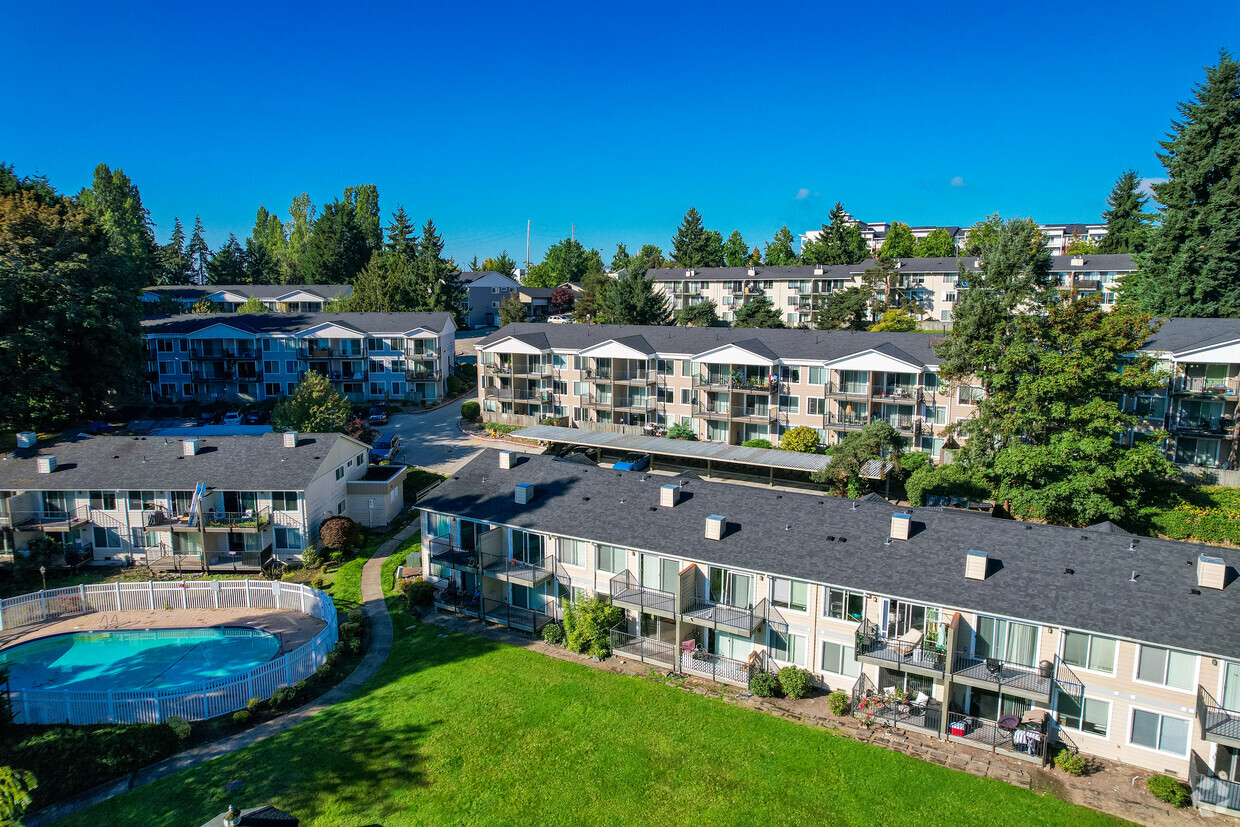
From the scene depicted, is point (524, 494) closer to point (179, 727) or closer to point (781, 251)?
point (179, 727)

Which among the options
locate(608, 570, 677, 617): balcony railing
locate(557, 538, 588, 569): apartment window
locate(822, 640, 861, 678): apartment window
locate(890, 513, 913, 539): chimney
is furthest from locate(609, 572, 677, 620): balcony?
locate(890, 513, 913, 539): chimney

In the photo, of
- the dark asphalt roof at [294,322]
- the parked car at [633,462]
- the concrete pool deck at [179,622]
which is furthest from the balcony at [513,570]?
the dark asphalt roof at [294,322]

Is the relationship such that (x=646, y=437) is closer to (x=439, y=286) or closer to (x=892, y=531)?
(x=892, y=531)

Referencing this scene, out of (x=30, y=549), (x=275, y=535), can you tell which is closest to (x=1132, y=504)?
(x=275, y=535)

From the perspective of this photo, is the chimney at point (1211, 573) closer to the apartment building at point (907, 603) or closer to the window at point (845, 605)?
the apartment building at point (907, 603)

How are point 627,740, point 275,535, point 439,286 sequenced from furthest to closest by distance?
1. point 439,286
2. point 275,535
3. point 627,740

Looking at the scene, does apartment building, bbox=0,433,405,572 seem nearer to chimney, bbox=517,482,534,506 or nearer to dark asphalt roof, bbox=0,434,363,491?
dark asphalt roof, bbox=0,434,363,491
